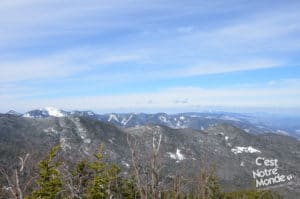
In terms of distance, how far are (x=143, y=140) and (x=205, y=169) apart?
217cm

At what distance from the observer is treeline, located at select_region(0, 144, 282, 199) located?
9.77 meters

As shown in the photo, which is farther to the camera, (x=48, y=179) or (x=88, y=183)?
(x=88, y=183)

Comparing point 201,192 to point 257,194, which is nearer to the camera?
point 201,192

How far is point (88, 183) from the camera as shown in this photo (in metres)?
47.2

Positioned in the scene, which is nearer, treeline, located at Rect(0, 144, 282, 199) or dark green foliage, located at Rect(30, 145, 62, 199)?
treeline, located at Rect(0, 144, 282, 199)

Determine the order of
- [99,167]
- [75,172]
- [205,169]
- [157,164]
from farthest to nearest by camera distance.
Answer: [75,172] < [99,167] < [205,169] < [157,164]

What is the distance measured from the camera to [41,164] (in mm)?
33625

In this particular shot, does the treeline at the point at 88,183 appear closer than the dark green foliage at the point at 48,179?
Yes

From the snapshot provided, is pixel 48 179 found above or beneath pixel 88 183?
above

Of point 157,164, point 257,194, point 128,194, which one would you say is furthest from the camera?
point 257,194

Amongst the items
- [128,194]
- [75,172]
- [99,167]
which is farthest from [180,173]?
[128,194]

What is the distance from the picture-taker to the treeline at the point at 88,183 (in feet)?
32.0

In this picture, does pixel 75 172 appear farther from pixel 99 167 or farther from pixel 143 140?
pixel 143 140

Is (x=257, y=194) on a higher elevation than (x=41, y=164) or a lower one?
lower
